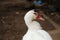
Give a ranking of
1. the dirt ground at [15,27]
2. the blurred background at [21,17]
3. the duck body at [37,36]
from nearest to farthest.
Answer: the duck body at [37,36] < the dirt ground at [15,27] < the blurred background at [21,17]

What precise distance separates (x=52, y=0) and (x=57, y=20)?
1.37 m

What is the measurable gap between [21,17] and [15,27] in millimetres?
919

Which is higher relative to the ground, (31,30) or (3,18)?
(31,30)

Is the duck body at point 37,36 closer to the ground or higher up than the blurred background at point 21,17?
higher up

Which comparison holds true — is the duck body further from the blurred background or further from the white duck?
the blurred background

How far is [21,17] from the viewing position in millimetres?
7141

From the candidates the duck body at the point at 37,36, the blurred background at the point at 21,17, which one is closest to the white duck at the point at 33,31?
the duck body at the point at 37,36

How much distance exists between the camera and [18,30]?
6074 millimetres

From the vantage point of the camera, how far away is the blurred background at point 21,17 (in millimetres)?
5834

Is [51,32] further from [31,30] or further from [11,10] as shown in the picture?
[11,10]

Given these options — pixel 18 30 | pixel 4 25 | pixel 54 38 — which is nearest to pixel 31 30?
pixel 54 38

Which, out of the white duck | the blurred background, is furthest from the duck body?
the blurred background

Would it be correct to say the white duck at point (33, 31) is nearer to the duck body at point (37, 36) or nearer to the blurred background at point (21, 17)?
the duck body at point (37, 36)

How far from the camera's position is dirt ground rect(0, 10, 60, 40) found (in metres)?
5.66
